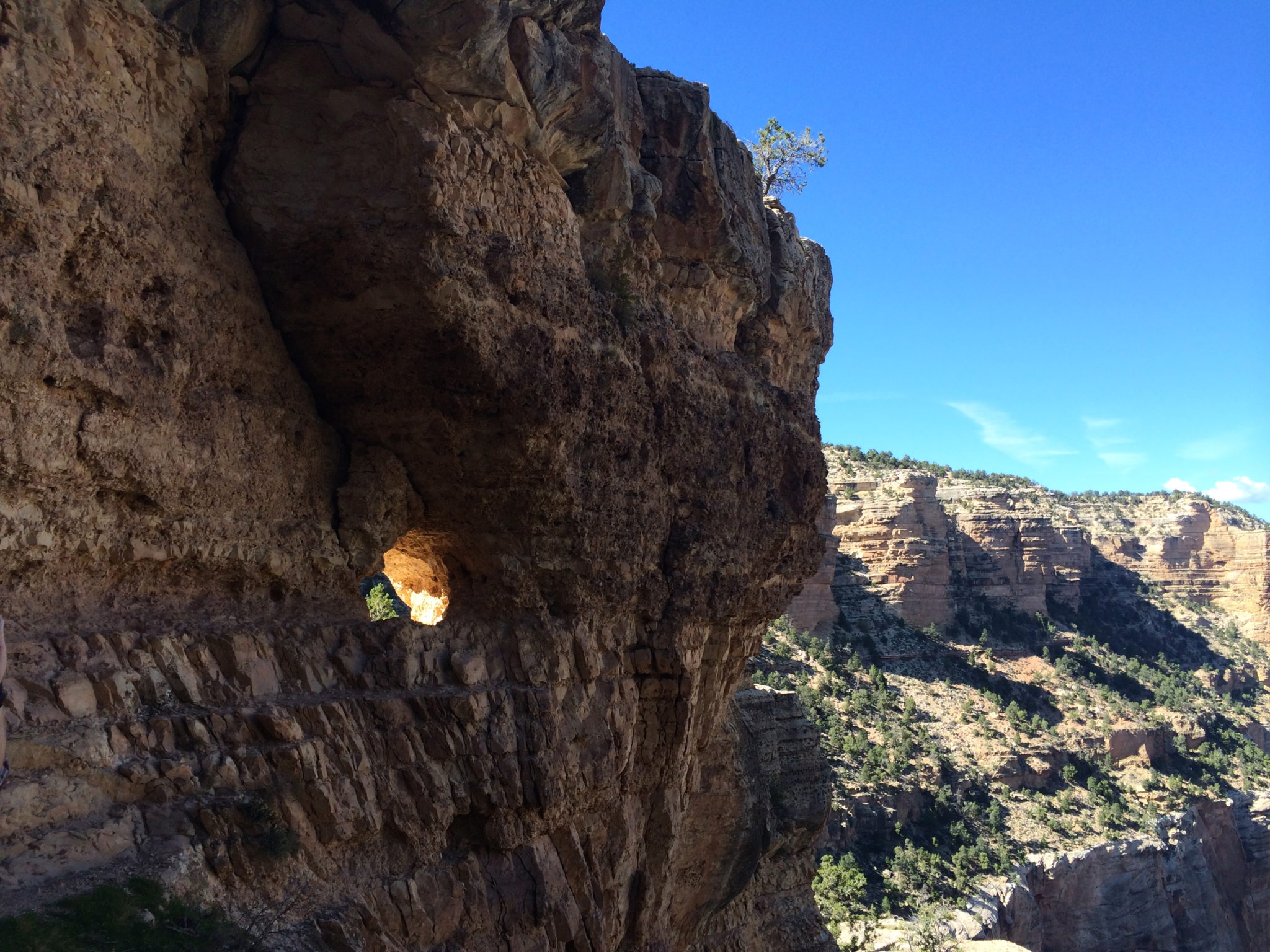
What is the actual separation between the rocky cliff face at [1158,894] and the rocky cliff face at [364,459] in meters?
30.2

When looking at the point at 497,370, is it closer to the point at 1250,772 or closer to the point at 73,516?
the point at 73,516

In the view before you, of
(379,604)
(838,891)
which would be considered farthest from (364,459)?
(838,891)

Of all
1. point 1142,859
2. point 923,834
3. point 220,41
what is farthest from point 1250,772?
point 220,41

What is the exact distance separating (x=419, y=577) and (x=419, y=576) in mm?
42

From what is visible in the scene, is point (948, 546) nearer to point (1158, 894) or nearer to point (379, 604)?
point (1158, 894)

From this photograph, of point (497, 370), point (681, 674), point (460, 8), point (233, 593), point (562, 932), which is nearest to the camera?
point (460, 8)

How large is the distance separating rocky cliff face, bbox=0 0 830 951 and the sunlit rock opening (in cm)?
16

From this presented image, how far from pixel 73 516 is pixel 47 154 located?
2938 mm

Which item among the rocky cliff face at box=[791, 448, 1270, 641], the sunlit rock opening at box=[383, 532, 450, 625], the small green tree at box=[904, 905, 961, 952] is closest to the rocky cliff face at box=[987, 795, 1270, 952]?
the small green tree at box=[904, 905, 961, 952]

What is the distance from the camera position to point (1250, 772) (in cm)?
5550

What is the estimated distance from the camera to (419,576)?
587 inches

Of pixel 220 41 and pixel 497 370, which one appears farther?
pixel 497 370

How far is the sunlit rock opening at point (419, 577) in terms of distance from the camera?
13195mm

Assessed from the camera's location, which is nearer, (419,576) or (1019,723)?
(419,576)
